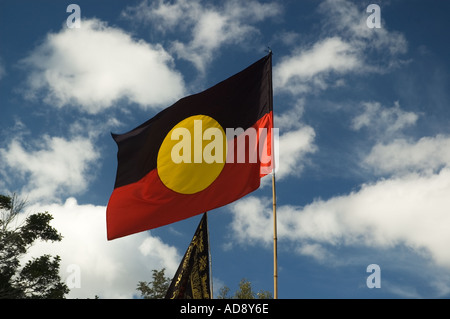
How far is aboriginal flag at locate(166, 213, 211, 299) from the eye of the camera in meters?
11.8

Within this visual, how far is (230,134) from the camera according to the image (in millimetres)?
13680

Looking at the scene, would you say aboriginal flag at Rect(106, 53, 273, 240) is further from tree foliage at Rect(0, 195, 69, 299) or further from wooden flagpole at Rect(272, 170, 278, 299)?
tree foliage at Rect(0, 195, 69, 299)

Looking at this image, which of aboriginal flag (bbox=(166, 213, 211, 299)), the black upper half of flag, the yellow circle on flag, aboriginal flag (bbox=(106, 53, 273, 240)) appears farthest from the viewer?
the black upper half of flag

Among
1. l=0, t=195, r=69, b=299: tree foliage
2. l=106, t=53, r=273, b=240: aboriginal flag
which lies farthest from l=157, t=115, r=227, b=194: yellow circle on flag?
l=0, t=195, r=69, b=299: tree foliage

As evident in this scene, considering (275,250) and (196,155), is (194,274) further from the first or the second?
(196,155)

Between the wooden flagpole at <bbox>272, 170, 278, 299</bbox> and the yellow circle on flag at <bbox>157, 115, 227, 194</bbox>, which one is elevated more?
the yellow circle on flag at <bbox>157, 115, 227, 194</bbox>

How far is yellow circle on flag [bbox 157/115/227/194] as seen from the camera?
13305mm

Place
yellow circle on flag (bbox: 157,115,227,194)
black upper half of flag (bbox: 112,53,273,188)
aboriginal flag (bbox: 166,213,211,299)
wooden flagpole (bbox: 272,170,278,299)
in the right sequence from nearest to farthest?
wooden flagpole (bbox: 272,170,278,299) < aboriginal flag (bbox: 166,213,211,299) < yellow circle on flag (bbox: 157,115,227,194) < black upper half of flag (bbox: 112,53,273,188)

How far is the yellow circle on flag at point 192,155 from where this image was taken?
13.3m

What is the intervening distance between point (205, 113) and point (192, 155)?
131 cm

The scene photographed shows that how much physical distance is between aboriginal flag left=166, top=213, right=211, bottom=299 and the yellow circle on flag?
1669mm

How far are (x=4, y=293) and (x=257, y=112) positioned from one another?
84.9 feet

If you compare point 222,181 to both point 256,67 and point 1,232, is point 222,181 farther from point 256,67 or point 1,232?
point 1,232

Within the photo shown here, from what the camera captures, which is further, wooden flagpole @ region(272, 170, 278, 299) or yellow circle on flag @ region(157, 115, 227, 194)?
yellow circle on flag @ region(157, 115, 227, 194)
